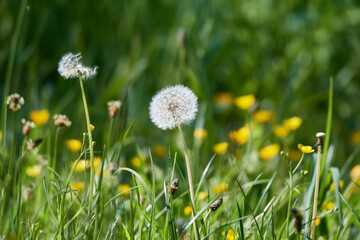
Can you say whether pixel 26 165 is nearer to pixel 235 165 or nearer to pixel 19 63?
pixel 235 165

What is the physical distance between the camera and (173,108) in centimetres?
111

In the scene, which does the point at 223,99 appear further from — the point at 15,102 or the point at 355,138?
the point at 15,102

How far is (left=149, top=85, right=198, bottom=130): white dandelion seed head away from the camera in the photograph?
3.57ft

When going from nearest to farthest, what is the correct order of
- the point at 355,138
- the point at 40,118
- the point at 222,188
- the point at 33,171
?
the point at 222,188
the point at 33,171
the point at 40,118
the point at 355,138

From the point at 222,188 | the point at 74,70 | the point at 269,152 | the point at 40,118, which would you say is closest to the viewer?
the point at 74,70

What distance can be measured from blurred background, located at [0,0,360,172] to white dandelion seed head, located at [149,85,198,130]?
1.53 meters

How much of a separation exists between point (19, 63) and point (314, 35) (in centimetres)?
173

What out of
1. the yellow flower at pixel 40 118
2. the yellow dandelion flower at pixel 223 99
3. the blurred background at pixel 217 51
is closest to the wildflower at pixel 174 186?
the yellow flower at pixel 40 118

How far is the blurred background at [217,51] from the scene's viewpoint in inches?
112

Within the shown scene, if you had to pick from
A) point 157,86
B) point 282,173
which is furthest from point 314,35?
point 282,173

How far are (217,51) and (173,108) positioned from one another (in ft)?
6.66

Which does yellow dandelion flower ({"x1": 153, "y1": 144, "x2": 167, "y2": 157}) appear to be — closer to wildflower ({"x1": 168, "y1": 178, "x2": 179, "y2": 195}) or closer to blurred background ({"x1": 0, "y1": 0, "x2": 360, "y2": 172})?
blurred background ({"x1": 0, "y1": 0, "x2": 360, "y2": 172})

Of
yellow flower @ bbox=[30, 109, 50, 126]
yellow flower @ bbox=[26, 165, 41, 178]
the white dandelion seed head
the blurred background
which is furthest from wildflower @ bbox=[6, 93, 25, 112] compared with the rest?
the blurred background

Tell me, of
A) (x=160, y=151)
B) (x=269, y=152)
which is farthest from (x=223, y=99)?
(x=269, y=152)
